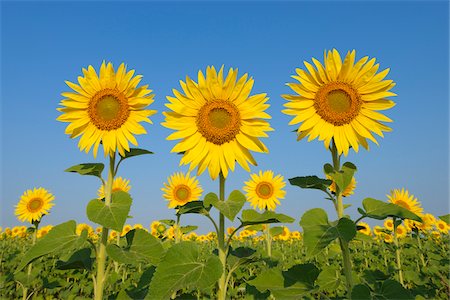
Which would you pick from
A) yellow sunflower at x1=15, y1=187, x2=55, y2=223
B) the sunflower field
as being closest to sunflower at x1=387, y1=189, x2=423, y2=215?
the sunflower field

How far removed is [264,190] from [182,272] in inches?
293

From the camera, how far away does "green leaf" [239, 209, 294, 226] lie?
339cm

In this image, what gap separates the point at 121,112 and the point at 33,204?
26.3ft

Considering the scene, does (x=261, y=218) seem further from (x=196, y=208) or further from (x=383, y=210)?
(x=383, y=210)

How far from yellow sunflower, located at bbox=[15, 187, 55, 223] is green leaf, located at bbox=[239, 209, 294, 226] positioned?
8.64 meters

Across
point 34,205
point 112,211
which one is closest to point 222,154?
point 112,211

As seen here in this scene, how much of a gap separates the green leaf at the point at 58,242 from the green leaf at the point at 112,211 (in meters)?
0.30

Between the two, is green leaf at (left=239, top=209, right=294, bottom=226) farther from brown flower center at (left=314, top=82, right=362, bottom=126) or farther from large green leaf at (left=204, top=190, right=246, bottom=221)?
brown flower center at (left=314, top=82, right=362, bottom=126)

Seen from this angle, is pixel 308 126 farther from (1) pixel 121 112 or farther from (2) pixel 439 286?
(2) pixel 439 286

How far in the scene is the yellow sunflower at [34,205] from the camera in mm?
10380

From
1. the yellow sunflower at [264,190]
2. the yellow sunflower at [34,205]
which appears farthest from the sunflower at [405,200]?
the yellow sunflower at [34,205]

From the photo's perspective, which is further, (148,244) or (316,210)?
(148,244)

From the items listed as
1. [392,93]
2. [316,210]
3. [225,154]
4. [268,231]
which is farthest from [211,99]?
[268,231]

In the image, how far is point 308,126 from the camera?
3.91m
